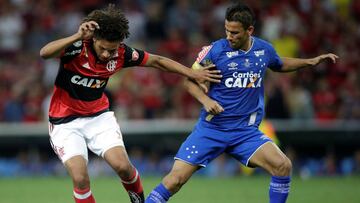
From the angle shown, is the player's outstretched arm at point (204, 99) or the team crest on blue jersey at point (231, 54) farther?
the team crest on blue jersey at point (231, 54)

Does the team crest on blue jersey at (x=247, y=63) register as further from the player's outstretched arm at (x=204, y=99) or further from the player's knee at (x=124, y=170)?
the player's knee at (x=124, y=170)

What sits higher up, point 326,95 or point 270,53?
point 270,53

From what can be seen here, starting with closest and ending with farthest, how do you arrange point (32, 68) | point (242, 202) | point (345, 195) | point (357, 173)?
1. point (242, 202)
2. point (345, 195)
3. point (357, 173)
4. point (32, 68)

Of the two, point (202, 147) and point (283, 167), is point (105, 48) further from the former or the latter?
point (283, 167)

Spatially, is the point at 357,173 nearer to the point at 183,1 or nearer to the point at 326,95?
the point at 326,95

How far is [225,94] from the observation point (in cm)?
947

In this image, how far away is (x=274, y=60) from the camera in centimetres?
977

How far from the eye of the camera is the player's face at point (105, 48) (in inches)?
357

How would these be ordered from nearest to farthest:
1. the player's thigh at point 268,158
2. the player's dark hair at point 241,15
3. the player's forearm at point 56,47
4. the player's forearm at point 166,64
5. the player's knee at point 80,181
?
1. the player's forearm at point 56,47
2. the player's knee at point 80,181
3. the player's thigh at point 268,158
4. the player's dark hair at point 241,15
5. the player's forearm at point 166,64

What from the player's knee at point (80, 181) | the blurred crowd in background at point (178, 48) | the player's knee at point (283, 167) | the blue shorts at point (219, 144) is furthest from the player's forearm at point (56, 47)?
the blurred crowd in background at point (178, 48)

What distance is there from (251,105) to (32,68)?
10.5m

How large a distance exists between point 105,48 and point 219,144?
1593 millimetres

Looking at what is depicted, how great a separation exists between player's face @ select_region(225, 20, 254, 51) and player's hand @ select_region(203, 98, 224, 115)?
2.31 feet

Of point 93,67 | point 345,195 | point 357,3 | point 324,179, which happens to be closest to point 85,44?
point 93,67
